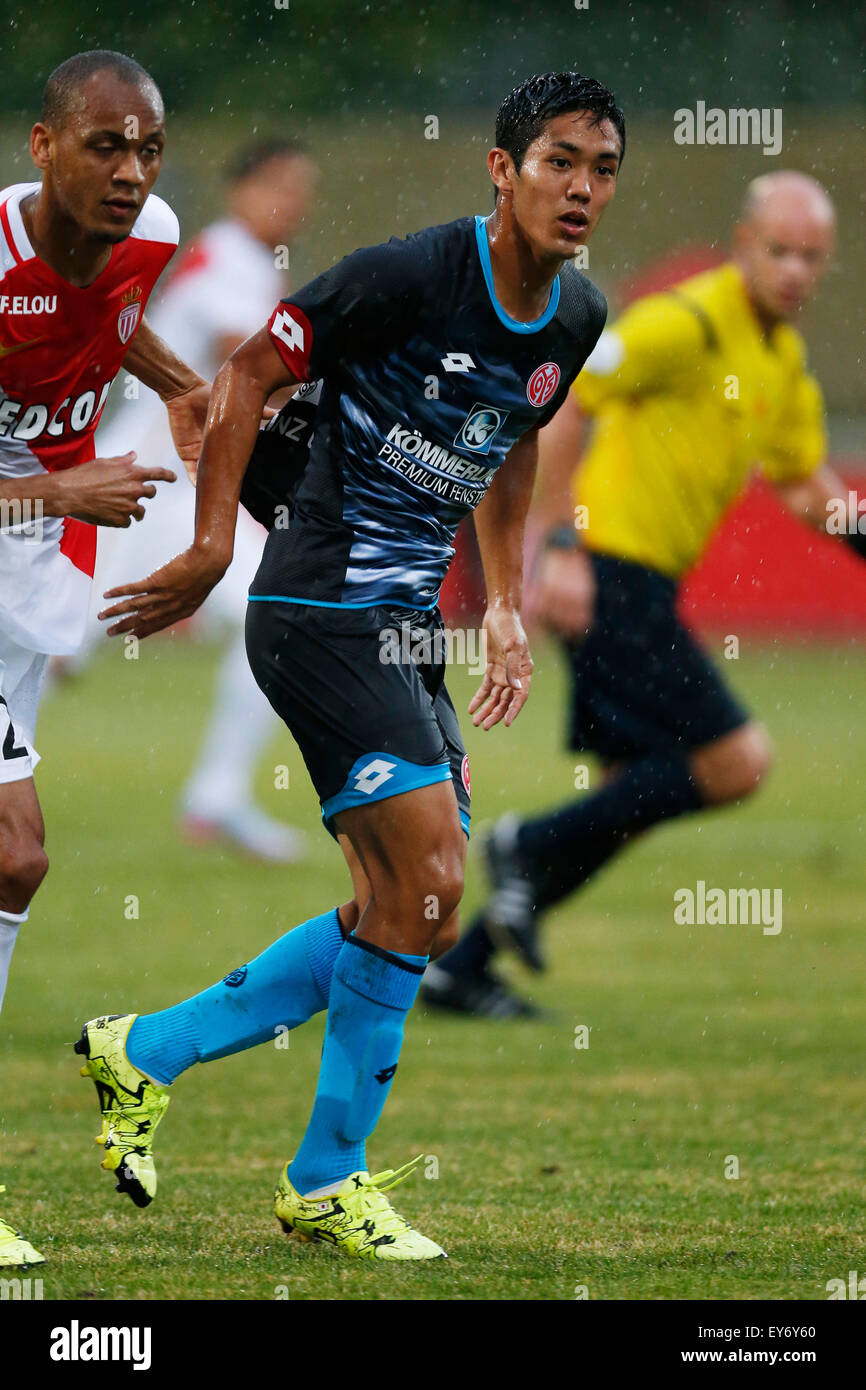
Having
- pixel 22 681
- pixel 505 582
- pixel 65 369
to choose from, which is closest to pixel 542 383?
pixel 505 582

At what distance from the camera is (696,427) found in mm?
6383

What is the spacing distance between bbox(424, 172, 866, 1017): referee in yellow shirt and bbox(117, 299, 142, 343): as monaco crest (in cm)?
208

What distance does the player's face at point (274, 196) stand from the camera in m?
8.77

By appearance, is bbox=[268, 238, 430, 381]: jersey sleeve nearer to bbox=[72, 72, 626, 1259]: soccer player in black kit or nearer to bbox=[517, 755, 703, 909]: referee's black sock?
bbox=[72, 72, 626, 1259]: soccer player in black kit

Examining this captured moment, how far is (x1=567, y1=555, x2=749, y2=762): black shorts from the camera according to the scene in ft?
20.0

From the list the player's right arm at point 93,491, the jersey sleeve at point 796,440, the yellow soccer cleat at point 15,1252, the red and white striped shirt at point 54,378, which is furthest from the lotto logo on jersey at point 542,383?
the jersey sleeve at point 796,440

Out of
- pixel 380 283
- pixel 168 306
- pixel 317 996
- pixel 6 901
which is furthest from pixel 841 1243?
pixel 168 306

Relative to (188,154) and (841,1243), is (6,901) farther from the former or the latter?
(188,154)

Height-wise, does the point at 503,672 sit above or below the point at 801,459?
below

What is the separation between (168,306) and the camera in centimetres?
888

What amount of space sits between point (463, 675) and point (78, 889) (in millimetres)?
7962

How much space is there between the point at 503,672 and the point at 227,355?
15.6 feet

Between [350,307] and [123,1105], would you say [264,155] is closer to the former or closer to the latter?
[350,307]

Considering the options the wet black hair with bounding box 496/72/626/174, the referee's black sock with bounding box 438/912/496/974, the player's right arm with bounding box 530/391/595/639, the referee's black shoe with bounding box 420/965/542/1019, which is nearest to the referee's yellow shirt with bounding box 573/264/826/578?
the player's right arm with bounding box 530/391/595/639
